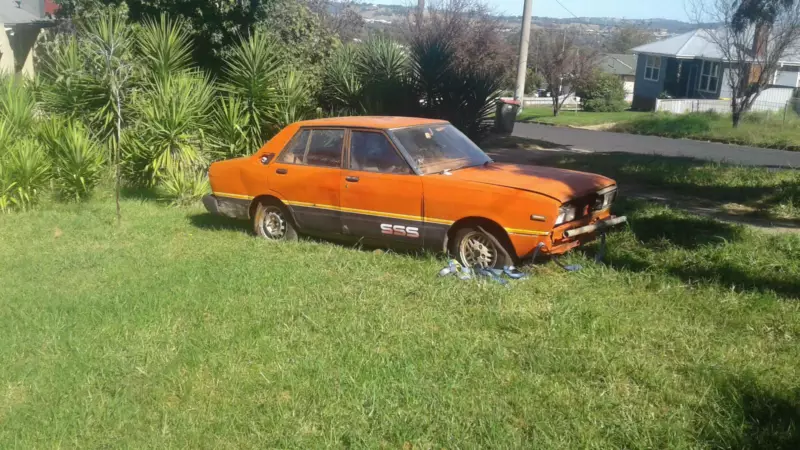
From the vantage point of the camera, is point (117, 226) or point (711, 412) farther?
point (117, 226)

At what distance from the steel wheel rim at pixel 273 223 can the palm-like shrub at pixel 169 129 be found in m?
3.24

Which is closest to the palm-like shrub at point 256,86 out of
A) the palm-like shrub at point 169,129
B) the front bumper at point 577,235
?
the palm-like shrub at point 169,129

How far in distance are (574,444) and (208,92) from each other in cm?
972

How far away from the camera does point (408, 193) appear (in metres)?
7.27

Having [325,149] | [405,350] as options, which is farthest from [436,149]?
[405,350]

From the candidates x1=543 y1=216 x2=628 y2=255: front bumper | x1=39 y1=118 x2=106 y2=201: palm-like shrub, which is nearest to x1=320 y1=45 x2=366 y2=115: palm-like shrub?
x1=39 y1=118 x2=106 y2=201: palm-like shrub

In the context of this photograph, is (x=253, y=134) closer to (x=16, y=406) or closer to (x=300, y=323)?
(x=300, y=323)

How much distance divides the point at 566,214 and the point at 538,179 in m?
0.49

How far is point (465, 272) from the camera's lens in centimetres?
669

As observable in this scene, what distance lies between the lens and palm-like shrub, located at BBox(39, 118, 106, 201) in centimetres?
1124

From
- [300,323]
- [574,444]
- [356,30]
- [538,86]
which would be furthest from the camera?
[538,86]

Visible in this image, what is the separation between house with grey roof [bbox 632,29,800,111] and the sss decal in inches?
1503

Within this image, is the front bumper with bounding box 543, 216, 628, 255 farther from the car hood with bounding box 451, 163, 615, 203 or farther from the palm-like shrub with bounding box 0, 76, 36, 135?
the palm-like shrub with bounding box 0, 76, 36, 135

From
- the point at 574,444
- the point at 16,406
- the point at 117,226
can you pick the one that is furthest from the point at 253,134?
the point at 574,444
